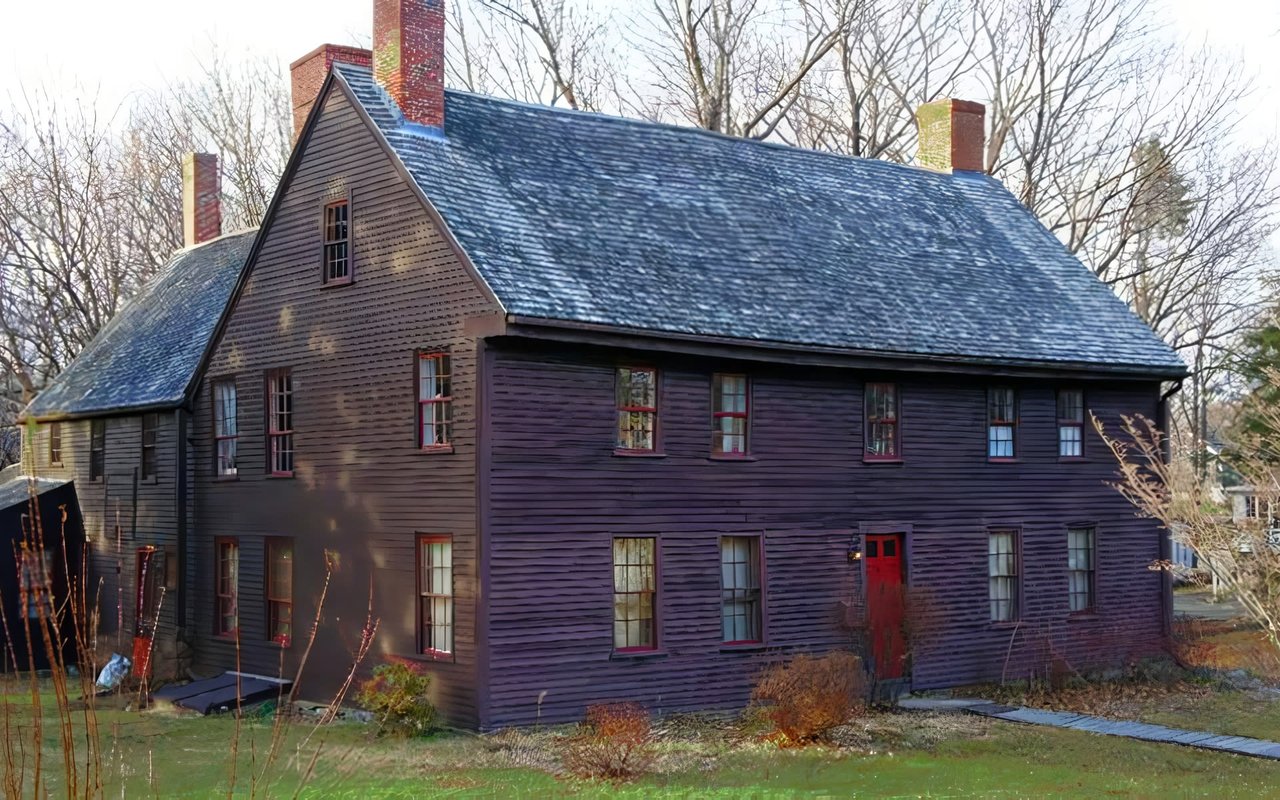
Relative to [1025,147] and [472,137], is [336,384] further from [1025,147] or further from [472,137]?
[1025,147]

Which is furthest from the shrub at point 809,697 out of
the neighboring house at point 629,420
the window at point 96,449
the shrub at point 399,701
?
the window at point 96,449

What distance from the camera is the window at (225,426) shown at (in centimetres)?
2405

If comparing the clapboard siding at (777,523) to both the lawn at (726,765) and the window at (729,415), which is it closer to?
the window at (729,415)

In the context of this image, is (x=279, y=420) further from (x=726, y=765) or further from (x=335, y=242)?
(x=726, y=765)

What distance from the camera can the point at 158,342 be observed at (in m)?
28.1

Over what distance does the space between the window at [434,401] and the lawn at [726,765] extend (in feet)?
13.2

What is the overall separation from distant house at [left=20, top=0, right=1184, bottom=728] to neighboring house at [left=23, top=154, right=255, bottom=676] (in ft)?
1.22

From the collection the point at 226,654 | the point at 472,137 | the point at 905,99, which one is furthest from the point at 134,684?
the point at 905,99

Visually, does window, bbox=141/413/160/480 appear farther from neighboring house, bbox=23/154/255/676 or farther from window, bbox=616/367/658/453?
window, bbox=616/367/658/453

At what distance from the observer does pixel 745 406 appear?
2095 centimetres

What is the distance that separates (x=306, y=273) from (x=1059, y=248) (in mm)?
14827

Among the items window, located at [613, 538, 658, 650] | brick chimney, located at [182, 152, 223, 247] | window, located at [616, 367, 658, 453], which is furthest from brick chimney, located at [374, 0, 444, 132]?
brick chimney, located at [182, 152, 223, 247]

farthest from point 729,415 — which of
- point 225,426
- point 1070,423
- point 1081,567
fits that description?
point 225,426

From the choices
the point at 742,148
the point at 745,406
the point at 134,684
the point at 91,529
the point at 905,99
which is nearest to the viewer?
the point at 745,406
